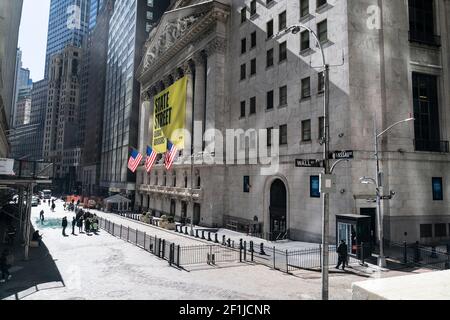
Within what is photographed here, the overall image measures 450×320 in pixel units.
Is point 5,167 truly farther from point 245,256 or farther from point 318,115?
point 318,115

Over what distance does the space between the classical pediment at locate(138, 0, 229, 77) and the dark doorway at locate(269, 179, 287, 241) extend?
24.8m

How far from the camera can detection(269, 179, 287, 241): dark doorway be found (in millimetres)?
32938

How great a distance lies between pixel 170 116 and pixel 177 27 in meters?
14.4

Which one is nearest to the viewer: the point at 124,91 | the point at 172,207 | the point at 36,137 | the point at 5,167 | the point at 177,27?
the point at 5,167

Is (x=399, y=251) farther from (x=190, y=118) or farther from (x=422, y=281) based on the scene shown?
(x=190, y=118)

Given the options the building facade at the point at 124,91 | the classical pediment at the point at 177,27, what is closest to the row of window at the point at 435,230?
the classical pediment at the point at 177,27

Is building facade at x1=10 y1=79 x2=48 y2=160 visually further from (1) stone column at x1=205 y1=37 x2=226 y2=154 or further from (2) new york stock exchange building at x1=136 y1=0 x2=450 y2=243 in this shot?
(2) new york stock exchange building at x1=136 y1=0 x2=450 y2=243

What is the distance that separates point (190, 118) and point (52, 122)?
151148 mm

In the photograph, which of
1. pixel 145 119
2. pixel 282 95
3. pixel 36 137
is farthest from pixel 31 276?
pixel 36 137

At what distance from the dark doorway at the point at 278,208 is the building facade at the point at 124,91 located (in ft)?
153

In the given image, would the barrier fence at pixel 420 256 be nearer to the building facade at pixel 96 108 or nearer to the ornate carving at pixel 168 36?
the ornate carving at pixel 168 36

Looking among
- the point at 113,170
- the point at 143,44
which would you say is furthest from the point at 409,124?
the point at 113,170

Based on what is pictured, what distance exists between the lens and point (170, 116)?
55.3 metres

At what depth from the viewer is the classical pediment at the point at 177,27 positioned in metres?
44.8
